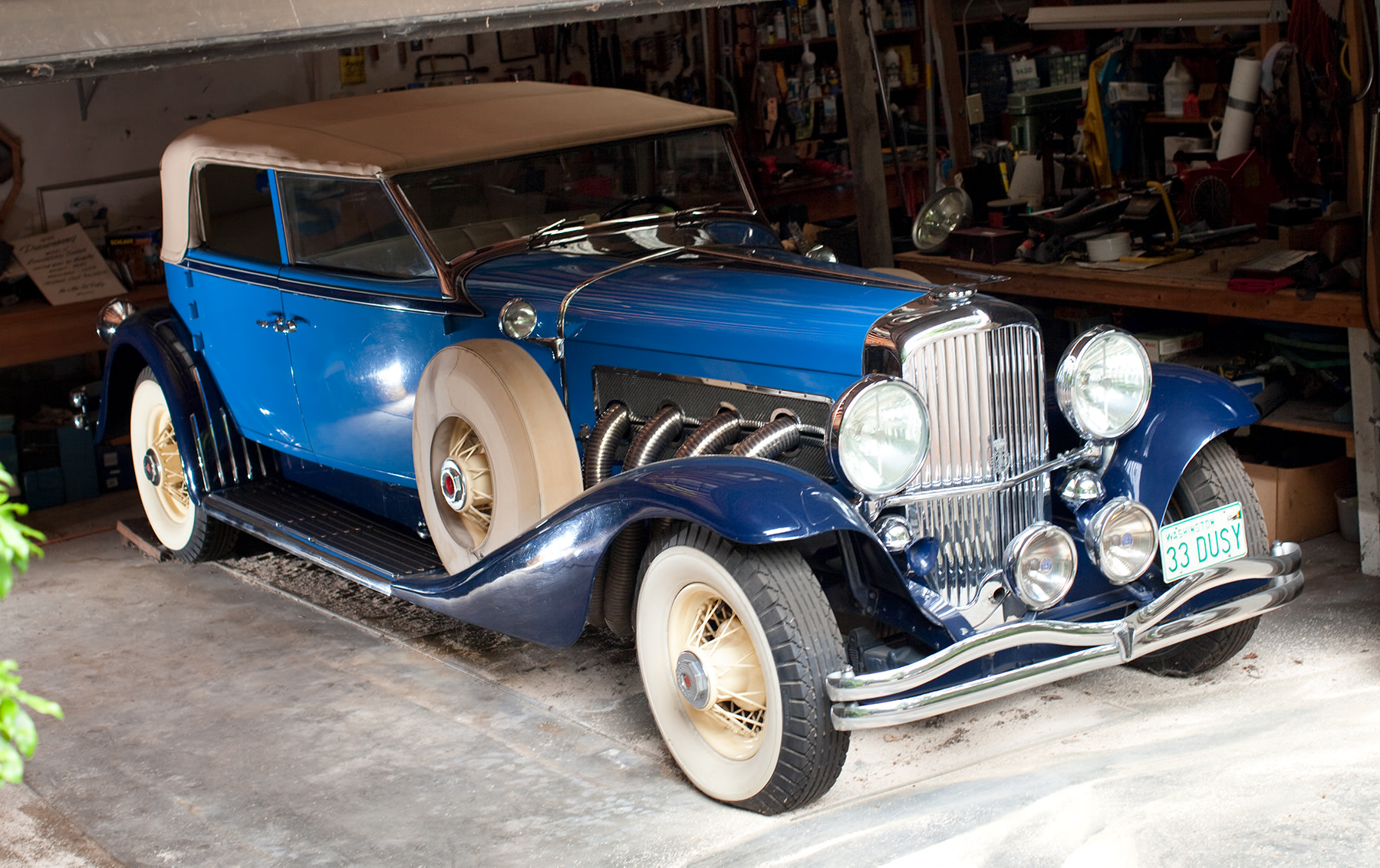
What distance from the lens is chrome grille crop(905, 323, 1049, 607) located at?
10.2ft

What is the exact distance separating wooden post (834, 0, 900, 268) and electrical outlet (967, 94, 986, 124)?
116 centimetres

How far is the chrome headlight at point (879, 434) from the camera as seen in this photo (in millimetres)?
2912

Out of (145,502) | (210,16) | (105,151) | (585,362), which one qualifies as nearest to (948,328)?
(585,362)

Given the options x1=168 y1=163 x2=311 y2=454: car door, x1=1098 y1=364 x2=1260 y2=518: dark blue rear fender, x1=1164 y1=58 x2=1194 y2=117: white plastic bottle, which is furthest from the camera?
x1=1164 y1=58 x2=1194 y2=117: white plastic bottle

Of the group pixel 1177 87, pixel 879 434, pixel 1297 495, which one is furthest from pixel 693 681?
pixel 1177 87

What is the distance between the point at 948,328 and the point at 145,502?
358 centimetres

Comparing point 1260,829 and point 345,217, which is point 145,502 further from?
point 1260,829

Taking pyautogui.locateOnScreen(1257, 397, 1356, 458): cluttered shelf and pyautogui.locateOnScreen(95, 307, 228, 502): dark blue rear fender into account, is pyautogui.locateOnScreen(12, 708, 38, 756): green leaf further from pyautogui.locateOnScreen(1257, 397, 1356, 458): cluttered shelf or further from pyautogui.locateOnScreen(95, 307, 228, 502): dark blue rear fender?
pyautogui.locateOnScreen(1257, 397, 1356, 458): cluttered shelf

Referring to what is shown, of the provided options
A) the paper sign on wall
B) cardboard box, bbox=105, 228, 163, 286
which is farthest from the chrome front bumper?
cardboard box, bbox=105, 228, 163, 286

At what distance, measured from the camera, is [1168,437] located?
332cm

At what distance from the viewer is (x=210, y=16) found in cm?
302

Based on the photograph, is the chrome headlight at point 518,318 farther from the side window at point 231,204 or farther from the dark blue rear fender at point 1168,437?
the dark blue rear fender at point 1168,437

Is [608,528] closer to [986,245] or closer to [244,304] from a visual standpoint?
[244,304]

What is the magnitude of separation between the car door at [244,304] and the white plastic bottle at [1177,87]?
4867 mm
